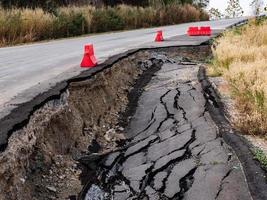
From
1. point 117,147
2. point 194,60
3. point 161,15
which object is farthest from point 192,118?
point 161,15

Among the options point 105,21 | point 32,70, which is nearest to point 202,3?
point 105,21

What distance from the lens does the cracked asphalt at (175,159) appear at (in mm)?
4621

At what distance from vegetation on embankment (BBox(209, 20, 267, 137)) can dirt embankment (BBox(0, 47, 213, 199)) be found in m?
1.63

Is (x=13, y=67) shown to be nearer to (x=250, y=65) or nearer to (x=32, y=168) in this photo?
(x=250, y=65)

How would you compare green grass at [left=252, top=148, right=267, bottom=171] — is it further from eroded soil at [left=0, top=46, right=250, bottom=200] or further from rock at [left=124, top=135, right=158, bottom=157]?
rock at [left=124, top=135, right=158, bottom=157]

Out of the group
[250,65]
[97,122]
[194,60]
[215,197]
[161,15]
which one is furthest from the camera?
[161,15]

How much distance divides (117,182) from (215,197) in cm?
126

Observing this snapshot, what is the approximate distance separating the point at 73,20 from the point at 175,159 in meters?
15.7

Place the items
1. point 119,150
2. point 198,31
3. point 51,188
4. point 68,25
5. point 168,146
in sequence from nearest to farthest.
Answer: point 51,188 → point 168,146 → point 119,150 → point 198,31 → point 68,25

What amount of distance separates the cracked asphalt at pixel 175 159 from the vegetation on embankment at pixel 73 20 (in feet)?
32.3

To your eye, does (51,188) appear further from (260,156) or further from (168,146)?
(260,156)

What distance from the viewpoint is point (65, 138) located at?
19.9 ft

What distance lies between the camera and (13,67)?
959 centimetres

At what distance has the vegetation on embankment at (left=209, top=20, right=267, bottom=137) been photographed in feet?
18.7
